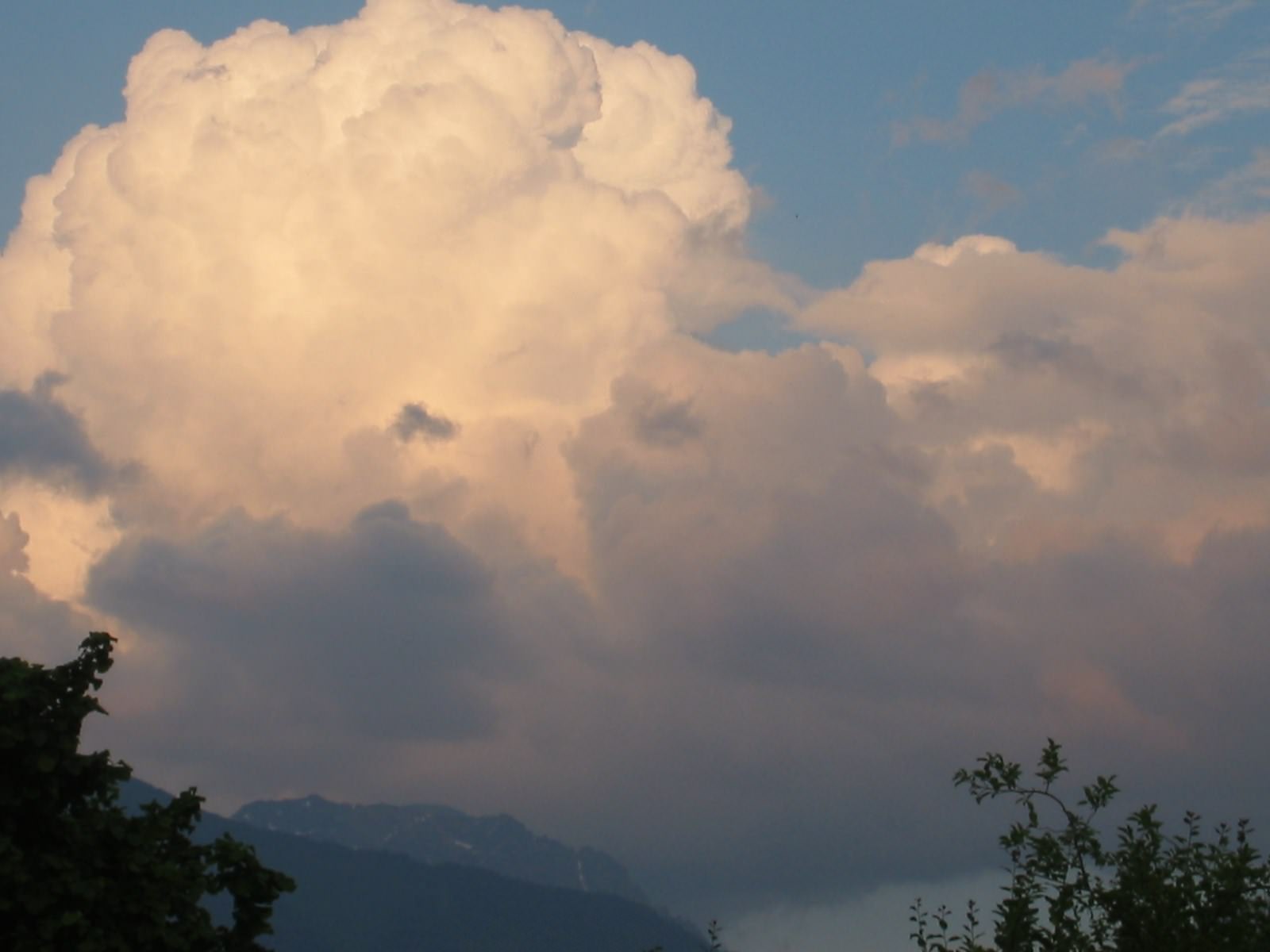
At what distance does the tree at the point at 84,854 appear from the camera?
31.0 metres

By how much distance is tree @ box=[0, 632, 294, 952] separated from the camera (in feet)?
102

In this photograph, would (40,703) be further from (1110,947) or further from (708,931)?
(1110,947)

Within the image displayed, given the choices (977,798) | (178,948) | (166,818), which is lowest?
(178,948)

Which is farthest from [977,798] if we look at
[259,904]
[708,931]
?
[259,904]

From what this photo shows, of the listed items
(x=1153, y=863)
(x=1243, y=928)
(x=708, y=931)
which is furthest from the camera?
(x=708, y=931)

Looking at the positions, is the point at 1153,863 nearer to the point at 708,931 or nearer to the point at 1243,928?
the point at 1243,928

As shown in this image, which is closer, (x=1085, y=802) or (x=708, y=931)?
(x=1085, y=802)

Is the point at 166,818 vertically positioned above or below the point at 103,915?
above

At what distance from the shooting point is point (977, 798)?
34688mm

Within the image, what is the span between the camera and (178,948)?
106 ft

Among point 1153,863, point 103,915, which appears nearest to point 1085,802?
point 1153,863

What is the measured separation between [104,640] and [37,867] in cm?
498

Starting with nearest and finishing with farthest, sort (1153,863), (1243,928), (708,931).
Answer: (1243,928), (1153,863), (708,931)

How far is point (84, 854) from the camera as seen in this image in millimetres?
32469
